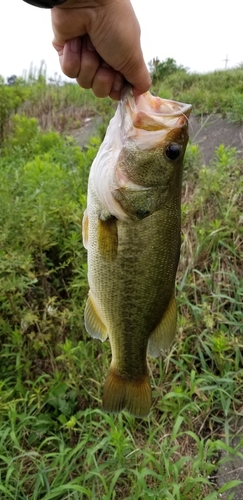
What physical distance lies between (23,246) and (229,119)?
3519mm

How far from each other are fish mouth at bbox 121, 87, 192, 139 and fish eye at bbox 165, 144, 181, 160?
5 centimetres

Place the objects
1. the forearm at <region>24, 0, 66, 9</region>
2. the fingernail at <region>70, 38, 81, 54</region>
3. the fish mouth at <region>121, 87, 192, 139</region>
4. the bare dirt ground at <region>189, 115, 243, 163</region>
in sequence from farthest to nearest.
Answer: the bare dirt ground at <region>189, 115, 243, 163</region>, the fingernail at <region>70, 38, 81, 54</region>, the fish mouth at <region>121, 87, 192, 139</region>, the forearm at <region>24, 0, 66, 9</region>

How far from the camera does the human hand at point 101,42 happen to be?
1569 mm

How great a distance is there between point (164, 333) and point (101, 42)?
1126mm

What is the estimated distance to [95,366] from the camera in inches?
118

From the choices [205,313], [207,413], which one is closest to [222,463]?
[207,413]

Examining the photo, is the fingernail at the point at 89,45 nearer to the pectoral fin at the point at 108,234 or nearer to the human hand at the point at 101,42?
the human hand at the point at 101,42

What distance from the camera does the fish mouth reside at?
161 centimetres

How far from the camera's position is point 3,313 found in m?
3.17

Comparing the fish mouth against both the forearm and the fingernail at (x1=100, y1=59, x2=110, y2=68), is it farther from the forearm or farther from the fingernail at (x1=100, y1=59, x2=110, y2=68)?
the forearm

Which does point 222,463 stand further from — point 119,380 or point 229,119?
point 229,119

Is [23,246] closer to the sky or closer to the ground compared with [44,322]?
closer to the sky

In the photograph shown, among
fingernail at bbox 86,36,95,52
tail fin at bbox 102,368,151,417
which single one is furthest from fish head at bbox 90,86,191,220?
tail fin at bbox 102,368,151,417

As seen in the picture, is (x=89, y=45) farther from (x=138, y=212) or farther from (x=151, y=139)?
(x=138, y=212)
